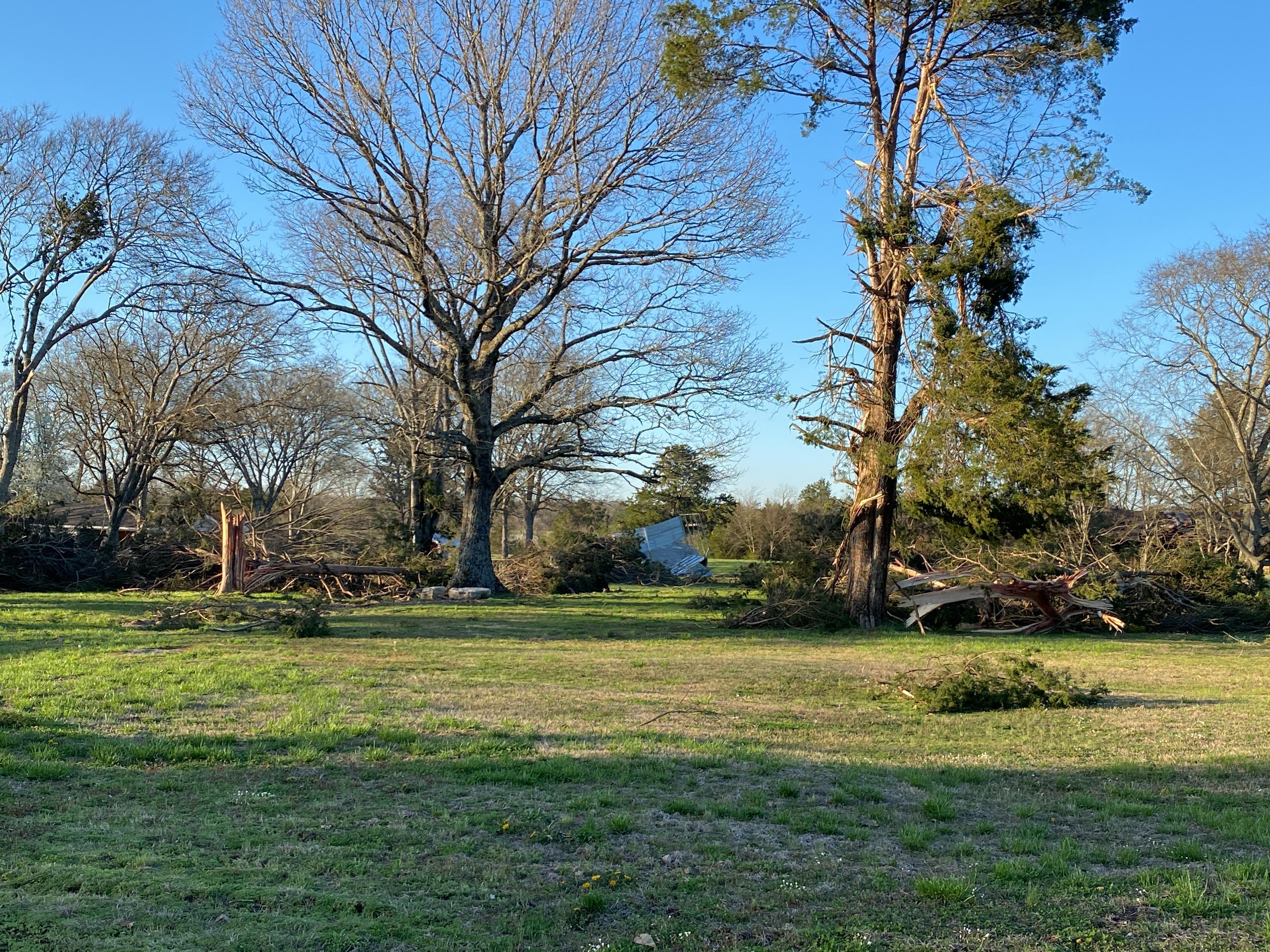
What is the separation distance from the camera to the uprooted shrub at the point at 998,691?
943 cm

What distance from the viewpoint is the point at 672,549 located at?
38.6 m

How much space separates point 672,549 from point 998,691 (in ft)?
95.7

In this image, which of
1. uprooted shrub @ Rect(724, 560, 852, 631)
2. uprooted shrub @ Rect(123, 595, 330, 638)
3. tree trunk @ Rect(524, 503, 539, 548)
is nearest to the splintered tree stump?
uprooted shrub @ Rect(123, 595, 330, 638)

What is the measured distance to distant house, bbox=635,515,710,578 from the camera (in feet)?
118

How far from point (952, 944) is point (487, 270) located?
20470 millimetres

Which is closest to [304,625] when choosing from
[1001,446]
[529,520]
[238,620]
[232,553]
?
[238,620]

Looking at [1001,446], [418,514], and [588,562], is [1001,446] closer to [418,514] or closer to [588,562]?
[588,562]

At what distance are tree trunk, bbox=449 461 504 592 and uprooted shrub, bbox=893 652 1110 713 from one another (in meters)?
15.1

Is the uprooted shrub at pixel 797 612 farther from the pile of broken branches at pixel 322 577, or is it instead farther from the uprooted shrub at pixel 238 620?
the pile of broken branches at pixel 322 577

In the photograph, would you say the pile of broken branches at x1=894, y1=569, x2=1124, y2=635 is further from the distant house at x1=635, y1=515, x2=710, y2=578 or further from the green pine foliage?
the distant house at x1=635, y1=515, x2=710, y2=578

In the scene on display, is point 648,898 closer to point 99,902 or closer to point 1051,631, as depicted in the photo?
point 99,902

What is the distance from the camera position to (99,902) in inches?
158

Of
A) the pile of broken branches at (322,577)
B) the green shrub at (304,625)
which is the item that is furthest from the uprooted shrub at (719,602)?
the green shrub at (304,625)

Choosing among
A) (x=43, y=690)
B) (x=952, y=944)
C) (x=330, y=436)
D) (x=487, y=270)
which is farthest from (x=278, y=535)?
(x=952, y=944)
